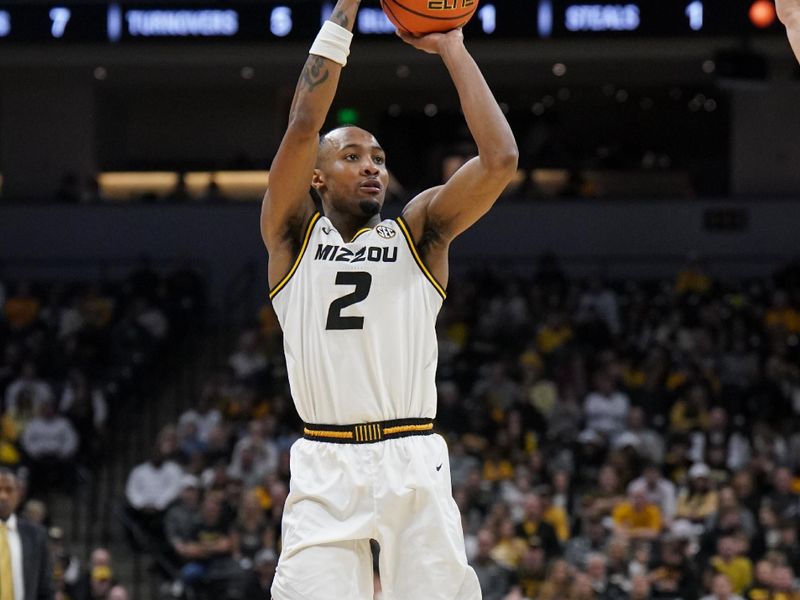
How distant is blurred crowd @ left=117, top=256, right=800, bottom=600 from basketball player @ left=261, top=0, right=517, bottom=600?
20.8 feet

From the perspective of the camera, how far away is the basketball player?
496cm

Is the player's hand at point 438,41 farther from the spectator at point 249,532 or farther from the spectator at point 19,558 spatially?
the spectator at point 249,532

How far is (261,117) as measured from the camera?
78.7ft

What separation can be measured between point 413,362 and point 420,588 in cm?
75

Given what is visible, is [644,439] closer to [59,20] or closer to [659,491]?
[659,491]

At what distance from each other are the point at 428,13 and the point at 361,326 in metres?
1.08

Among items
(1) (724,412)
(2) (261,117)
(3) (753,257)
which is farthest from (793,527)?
(2) (261,117)

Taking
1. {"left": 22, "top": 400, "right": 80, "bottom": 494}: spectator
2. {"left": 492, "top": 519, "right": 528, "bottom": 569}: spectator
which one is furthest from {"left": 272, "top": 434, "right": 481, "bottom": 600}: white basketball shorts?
{"left": 22, "top": 400, "right": 80, "bottom": 494}: spectator

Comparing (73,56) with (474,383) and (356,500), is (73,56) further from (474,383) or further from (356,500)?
(356,500)

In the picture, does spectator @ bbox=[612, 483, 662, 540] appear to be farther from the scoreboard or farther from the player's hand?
the player's hand

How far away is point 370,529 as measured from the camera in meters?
4.95

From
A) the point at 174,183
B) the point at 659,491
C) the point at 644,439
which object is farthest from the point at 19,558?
the point at 174,183

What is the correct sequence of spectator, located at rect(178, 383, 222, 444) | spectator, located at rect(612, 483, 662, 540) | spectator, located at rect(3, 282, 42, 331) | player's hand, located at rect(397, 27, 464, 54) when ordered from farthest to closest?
spectator, located at rect(3, 282, 42, 331)
spectator, located at rect(178, 383, 222, 444)
spectator, located at rect(612, 483, 662, 540)
player's hand, located at rect(397, 27, 464, 54)

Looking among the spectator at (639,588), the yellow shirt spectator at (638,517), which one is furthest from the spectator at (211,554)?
the yellow shirt spectator at (638,517)
